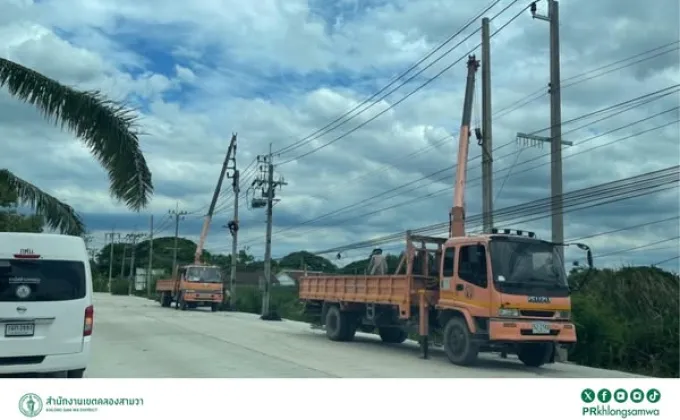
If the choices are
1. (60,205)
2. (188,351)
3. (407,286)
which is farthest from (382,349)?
(60,205)

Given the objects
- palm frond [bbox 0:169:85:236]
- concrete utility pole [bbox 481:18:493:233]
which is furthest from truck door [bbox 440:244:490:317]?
palm frond [bbox 0:169:85:236]

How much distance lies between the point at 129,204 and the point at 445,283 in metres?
6.04

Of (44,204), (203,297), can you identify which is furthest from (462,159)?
(203,297)

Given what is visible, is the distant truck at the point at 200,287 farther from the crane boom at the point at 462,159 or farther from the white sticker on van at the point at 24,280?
the white sticker on van at the point at 24,280

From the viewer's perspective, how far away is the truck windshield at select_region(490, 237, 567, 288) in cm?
1199

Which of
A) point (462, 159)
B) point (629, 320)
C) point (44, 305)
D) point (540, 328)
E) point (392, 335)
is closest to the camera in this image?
point (44, 305)

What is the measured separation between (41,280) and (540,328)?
753 cm
